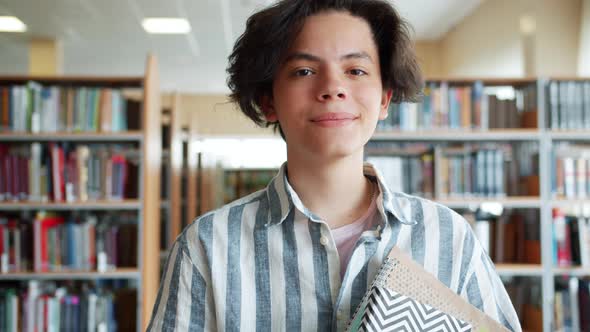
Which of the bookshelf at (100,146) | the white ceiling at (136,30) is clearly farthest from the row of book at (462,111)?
the bookshelf at (100,146)

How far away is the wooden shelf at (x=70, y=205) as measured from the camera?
358 centimetres

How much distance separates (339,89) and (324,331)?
353 mm

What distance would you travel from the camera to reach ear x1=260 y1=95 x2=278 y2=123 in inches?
41.4

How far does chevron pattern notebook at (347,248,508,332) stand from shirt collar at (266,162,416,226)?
12 cm

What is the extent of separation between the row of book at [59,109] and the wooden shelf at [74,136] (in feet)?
0.19

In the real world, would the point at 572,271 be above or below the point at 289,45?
below

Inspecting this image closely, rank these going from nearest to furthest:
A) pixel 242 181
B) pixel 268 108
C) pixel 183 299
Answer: pixel 183 299
pixel 268 108
pixel 242 181

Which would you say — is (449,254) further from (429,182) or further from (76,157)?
(76,157)

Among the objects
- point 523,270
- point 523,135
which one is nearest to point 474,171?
point 523,135

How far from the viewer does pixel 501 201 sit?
3.54 meters

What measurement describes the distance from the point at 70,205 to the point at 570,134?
3.05m

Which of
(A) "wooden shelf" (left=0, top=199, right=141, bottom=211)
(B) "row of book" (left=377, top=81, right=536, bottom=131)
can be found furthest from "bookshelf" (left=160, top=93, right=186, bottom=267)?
(B) "row of book" (left=377, top=81, right=536, bottom=131)

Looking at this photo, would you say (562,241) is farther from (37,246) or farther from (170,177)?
(37,246)

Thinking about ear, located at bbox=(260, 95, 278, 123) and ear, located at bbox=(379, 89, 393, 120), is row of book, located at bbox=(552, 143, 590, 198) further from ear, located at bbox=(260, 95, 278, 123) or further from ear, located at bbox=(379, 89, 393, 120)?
ear, located at bbox=(260, 95, 278, 123)
